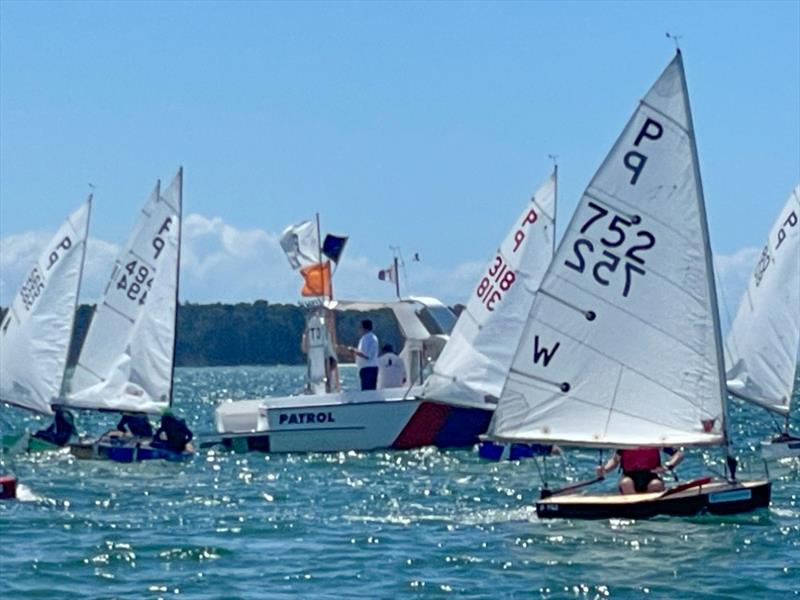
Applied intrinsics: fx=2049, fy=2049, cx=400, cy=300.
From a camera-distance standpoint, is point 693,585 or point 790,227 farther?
point 790,227

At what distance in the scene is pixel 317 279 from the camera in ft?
120

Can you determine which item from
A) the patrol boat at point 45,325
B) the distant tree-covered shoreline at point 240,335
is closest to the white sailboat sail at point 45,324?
the patrol boat at point 45,325

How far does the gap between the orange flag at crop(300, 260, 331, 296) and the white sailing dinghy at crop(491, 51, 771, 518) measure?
14.2 metres

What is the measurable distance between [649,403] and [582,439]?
834mm

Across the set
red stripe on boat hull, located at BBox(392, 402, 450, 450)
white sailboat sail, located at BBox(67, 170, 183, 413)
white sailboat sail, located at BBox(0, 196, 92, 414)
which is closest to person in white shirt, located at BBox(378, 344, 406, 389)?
red stripe on boat hull, located at BBox(392, 402, 450, 450)

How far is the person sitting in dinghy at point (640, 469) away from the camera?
21.7 metres

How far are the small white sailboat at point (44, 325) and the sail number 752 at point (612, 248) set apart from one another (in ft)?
43.6

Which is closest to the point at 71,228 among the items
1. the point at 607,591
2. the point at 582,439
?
the point at 582,439

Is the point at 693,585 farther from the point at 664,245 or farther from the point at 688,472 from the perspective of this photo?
the point at 688,472

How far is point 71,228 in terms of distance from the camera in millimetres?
34031

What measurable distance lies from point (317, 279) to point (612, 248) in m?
14.9

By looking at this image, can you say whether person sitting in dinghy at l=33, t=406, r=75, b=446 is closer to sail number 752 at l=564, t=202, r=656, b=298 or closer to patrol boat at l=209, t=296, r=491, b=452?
patrol boat at l=209, t=296, r=491, b=452

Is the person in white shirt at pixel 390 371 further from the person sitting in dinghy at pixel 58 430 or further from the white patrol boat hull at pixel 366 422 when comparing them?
the person sitting in dinghy at pixel 58 430

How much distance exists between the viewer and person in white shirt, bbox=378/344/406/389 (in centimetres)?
3409
